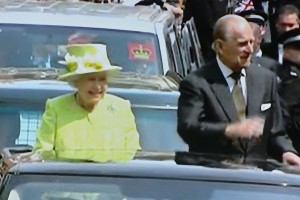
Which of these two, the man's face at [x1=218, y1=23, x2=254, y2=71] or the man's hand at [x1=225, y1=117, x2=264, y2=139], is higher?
the man's face at [x1=218, y1=23, x2=254, y2=71]

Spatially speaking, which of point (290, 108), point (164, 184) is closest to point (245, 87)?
Answer: point (290, 108)

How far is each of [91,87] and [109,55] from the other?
10.0 ft

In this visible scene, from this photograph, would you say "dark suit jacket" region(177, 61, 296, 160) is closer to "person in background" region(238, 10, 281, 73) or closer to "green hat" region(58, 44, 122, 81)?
"green hat" region(58, 44, 122, 81)

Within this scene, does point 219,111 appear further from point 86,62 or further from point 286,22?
point 286,22

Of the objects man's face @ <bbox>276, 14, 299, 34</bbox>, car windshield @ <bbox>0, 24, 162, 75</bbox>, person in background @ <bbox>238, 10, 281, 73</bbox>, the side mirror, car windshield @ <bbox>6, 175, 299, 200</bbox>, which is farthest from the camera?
man's face @ <bbox>276, 14, 299, 34</bbox>

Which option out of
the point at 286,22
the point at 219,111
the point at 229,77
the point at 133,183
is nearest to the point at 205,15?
the point at 286,22

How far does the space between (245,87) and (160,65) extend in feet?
8.42

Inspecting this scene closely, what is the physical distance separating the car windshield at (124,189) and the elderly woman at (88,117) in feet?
4.87

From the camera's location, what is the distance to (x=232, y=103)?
309 inches

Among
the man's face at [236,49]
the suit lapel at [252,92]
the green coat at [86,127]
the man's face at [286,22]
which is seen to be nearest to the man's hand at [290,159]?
the suit lapel at [252,92]

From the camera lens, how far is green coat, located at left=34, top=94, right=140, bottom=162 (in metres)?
7.23

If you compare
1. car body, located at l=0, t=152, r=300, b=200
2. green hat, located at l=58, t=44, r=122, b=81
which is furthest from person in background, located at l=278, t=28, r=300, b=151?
car body, located at l=0, t=152, r=300, b=200

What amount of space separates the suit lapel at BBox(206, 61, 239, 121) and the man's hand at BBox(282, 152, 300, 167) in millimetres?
348

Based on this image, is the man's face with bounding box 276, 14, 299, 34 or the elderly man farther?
the man's face with bounding box 276, 14, 299, 34
